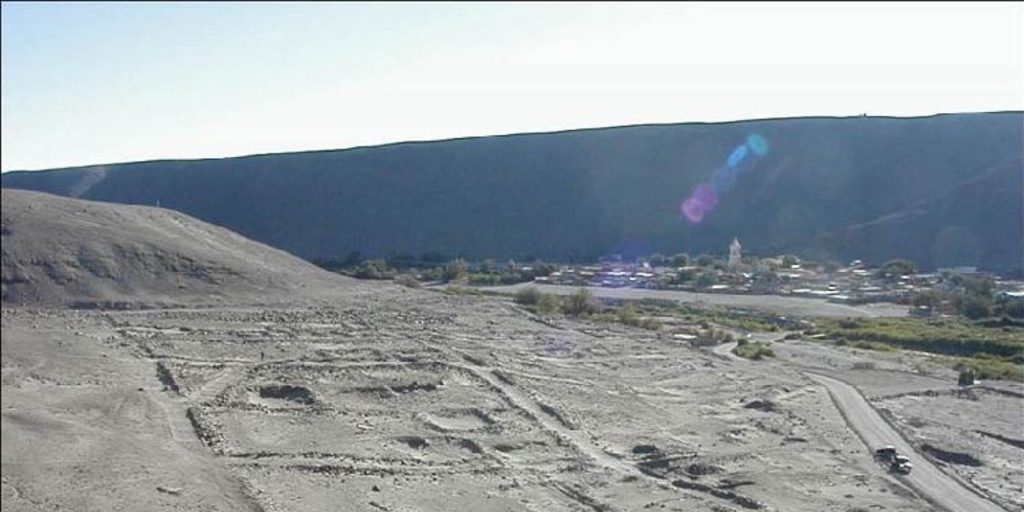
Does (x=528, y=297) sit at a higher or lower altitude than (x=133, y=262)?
lower

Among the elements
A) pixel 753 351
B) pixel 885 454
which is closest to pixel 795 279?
pixel 753 351

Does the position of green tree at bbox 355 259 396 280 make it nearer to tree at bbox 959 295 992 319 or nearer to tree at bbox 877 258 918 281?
tree at bbox 959 295 992 319

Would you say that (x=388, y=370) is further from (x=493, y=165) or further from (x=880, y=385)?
(x=493, y=165)

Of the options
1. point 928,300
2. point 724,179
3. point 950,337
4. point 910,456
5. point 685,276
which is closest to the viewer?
point 910,456

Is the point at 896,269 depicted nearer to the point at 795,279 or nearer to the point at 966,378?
the point at 795,279

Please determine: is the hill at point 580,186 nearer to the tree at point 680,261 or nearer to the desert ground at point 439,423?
the tree at point 680,261

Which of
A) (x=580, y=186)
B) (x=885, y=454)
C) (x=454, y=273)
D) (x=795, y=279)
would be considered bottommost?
(x=885, y=454)

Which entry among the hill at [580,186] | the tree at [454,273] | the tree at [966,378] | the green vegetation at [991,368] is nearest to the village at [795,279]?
the tree at [454,273]
